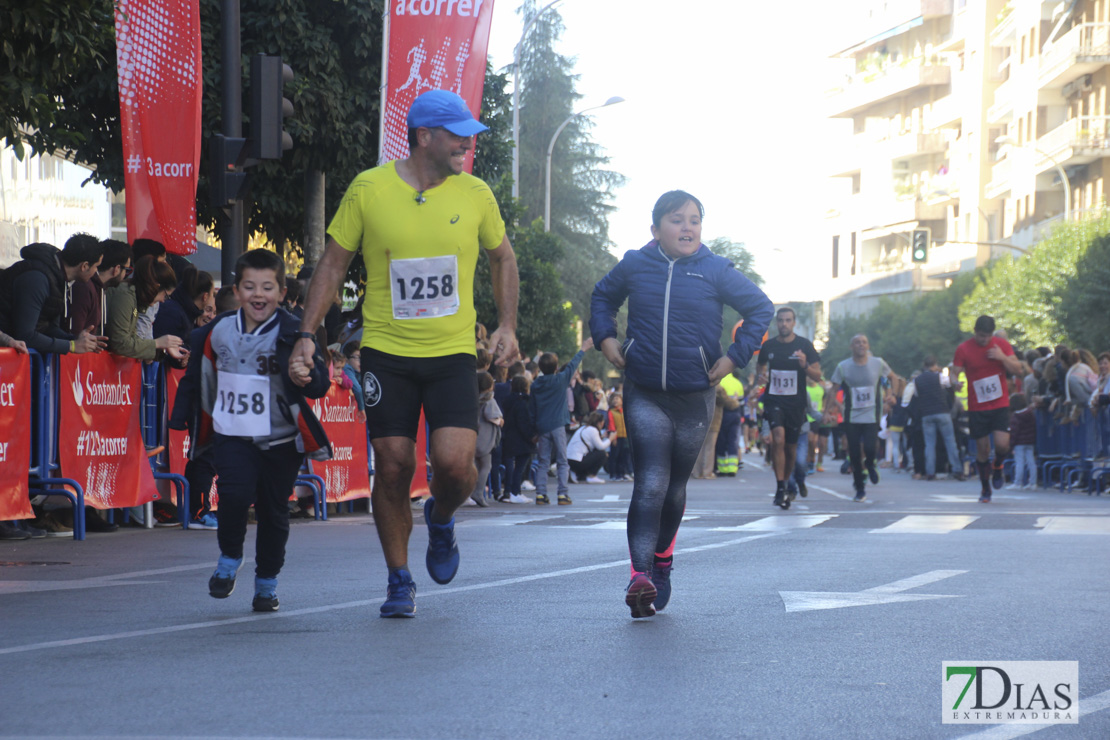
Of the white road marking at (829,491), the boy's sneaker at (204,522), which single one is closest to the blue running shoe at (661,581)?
the boy's sneaker at (204,522)

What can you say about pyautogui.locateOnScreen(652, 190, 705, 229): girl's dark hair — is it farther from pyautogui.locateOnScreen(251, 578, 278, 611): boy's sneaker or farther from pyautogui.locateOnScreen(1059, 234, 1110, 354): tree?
pyautogui.locateOnScreen(1059, 234, 1110, 354): tree

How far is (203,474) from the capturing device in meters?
12.6

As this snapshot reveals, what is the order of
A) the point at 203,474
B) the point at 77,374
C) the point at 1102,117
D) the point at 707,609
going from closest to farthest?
the point at 707,609
the point at 77,374
the point at 203,474
the point at 1102,117

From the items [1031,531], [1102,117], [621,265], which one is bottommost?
[1031,531]

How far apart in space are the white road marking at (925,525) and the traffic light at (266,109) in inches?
206

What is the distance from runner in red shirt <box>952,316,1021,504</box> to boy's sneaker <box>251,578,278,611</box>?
12797 millimetres

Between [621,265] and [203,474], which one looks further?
[203,474]

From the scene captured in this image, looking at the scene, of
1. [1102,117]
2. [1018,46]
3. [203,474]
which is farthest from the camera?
[1018,46]

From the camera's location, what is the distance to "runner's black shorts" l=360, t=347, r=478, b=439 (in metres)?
6.96

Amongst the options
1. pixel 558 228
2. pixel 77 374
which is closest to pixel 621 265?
pixel 77 374

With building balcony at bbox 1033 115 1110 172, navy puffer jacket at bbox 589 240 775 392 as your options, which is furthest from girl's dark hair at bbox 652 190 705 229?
building balcony at bbox 1033 115 1110 172

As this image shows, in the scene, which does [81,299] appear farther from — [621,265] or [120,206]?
[120,206]

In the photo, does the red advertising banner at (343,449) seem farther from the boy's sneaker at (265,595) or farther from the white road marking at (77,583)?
the boy's sneaker at (265,595)

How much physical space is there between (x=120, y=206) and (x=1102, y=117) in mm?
41110
